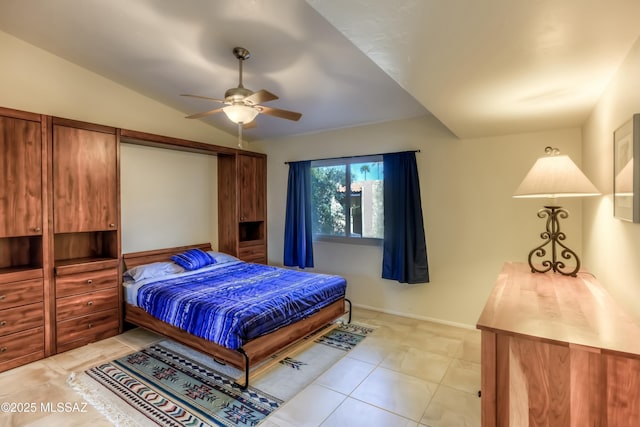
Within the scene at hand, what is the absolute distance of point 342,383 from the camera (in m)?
2.52

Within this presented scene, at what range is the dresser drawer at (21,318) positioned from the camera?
2.69 meters

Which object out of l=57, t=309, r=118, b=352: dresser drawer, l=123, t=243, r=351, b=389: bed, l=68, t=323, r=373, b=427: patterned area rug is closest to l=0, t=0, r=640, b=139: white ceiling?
l=123, t=243, r=351, b=389: bed

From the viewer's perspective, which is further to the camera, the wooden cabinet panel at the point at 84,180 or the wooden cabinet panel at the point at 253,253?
the wooden cabinet panel at the point at 253,253

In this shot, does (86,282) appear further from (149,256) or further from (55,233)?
(149,256)

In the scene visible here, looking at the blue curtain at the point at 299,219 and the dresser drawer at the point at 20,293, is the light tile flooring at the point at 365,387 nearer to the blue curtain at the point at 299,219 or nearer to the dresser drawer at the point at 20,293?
the dresser drawer at the point at 20,293

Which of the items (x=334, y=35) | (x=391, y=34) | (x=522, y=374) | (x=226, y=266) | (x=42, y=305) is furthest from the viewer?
(x=226, y=266)

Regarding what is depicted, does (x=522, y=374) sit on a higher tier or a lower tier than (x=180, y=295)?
higher

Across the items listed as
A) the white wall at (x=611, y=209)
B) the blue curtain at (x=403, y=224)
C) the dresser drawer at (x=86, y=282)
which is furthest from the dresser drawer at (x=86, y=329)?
the white wall at (x=611, y=209)

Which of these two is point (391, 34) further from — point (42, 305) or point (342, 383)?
point (42, 305)

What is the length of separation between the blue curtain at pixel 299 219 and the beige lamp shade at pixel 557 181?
3.13 meters

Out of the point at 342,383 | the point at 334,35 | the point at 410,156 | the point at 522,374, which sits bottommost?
the point at 342,383

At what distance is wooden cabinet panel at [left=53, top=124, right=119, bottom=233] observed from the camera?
3027 millimetres

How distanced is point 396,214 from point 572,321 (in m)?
2.74

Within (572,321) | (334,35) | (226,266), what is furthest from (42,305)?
(572,321)
